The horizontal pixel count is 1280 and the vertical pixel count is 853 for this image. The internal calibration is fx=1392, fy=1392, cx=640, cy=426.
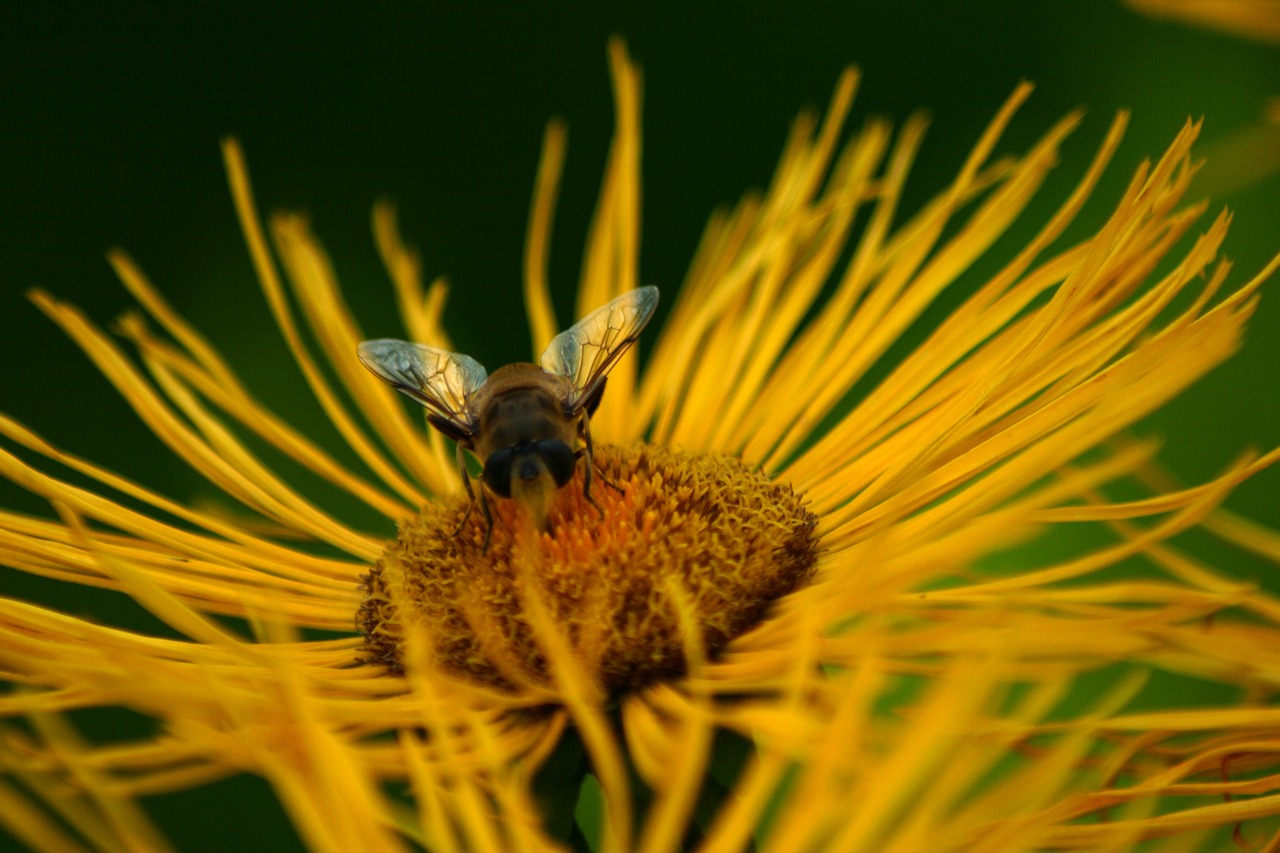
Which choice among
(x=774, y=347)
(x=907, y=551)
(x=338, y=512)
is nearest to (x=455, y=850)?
(x=907, y=551)

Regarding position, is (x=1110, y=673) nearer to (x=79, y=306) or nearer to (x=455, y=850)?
(x=455, y=850)

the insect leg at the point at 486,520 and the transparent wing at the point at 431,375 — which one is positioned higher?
the transparent wing at the point at 431,375

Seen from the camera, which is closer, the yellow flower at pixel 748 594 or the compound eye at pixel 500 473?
the yellow flower at pixel 748 594

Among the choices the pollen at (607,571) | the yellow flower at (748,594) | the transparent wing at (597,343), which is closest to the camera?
the yellow flower at (748,594)

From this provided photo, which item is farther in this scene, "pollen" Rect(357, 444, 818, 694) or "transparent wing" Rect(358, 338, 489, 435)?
"transparent wing" Rect(358, 338, 489, 435)

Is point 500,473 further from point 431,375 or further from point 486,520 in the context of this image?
point 431,375
